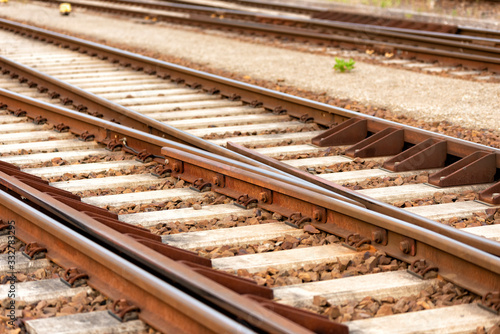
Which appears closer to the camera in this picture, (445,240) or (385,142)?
(445,240)

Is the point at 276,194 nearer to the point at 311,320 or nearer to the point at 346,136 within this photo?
the point at 311,320

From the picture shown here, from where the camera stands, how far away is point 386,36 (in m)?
15.1

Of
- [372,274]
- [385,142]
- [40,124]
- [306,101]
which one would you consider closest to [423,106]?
[306,101]

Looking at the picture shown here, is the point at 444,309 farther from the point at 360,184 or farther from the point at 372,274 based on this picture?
the point at 360,184

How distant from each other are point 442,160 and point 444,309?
120 inches

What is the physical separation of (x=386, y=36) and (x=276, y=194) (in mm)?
10302

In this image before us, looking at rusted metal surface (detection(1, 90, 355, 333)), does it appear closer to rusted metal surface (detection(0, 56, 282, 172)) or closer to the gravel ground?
rusted metal surface (detection(0, 56, 282, 172))

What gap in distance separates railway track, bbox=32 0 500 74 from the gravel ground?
2.99 ft

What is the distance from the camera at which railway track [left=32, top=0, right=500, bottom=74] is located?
41.3 ft

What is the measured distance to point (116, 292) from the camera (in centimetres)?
405

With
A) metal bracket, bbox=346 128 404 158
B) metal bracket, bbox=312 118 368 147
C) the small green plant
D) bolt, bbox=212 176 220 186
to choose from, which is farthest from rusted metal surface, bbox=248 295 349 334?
the small green plant

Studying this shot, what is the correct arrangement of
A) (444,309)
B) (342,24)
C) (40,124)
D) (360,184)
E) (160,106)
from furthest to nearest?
(342,24), (160,106), (40,124), (360,184), (444,309)

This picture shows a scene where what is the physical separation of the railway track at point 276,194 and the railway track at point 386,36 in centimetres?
454

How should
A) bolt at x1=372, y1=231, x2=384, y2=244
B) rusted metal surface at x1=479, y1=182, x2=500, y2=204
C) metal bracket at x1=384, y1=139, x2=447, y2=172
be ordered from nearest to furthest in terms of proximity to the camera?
bolt at x1=372, y1=231, x2=384, y2=244 < rusted metal surface at x1=479, y1=182, x2=500, y2=204 < metal bracket at x1=384, y1=139, x2=447, y2=172
